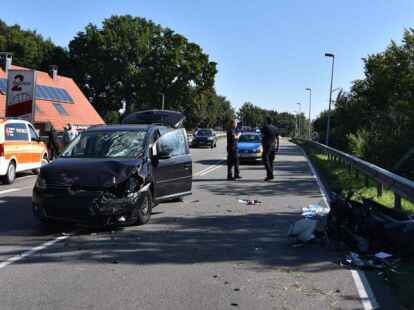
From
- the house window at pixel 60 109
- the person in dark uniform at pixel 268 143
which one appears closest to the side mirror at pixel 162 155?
the person in dark uniform at pixel 268 143

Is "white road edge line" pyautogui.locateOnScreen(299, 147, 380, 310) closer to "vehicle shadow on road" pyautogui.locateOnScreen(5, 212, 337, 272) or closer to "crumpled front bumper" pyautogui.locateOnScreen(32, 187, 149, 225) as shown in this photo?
"vehicle shadow on road" pyautogui.locateOnScreen(5, 212, 337, 272)

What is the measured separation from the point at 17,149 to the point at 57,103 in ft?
113

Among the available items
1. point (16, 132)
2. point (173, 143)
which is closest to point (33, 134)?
point (16, 132)

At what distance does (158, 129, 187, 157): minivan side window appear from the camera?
10.3 meters

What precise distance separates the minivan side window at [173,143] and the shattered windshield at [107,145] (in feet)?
1.64

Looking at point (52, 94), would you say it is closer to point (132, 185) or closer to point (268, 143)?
point (268, 143)

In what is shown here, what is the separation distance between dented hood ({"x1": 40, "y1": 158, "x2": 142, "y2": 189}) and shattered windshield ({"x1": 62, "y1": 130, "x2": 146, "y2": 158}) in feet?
2.11

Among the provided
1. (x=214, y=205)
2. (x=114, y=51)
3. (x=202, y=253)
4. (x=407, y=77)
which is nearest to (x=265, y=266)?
(x=202, y=253)

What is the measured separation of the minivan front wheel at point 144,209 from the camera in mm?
8617

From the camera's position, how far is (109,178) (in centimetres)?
817

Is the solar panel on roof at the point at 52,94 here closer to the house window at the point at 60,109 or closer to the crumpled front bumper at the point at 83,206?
the house window at the point at 60,109

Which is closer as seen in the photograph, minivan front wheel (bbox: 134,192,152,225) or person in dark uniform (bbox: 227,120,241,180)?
minivan front wheel (bbox: 134,192,152,225)

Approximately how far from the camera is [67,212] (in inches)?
318

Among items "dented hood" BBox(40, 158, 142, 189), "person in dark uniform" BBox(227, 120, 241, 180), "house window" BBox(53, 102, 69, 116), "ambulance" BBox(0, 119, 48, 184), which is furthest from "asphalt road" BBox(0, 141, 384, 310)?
"house window" BBox(53, 102, 69, 116)
